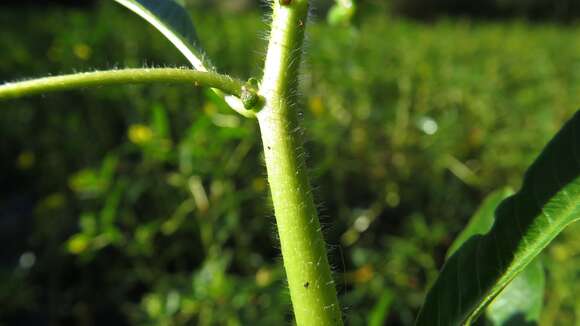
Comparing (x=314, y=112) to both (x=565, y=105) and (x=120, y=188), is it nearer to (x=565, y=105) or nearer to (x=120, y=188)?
(x=120, y=188)

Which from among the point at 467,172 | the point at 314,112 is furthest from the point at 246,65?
the point at 467,172

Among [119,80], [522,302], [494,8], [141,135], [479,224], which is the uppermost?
[494,8]

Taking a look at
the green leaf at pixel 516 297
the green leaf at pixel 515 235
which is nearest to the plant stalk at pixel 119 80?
the green leaf at pixel 515 235

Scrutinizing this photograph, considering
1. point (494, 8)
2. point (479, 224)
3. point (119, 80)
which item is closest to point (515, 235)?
point (479, 224)

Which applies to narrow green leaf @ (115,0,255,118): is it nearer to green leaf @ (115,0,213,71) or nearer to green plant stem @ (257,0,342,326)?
green leaf @ (115,0,213,71)

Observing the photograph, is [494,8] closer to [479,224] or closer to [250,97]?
[479,224]
